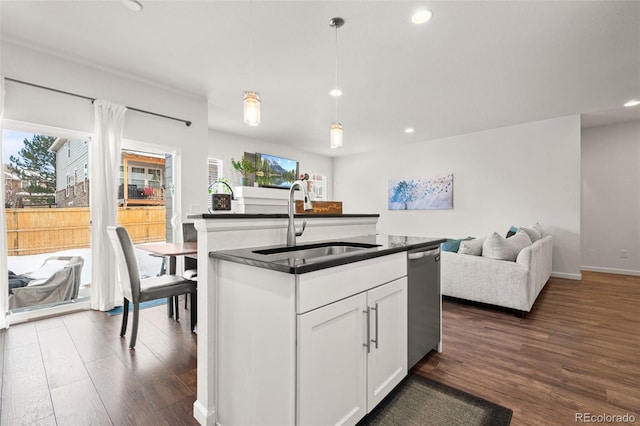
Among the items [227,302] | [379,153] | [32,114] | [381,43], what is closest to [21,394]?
[227,302]

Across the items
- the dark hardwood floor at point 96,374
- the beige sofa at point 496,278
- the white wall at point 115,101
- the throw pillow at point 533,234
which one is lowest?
the dark hardwood floor at point 96,374

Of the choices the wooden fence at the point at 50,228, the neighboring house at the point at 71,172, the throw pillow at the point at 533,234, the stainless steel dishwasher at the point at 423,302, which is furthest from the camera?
the throw pillow at the point at 533,234

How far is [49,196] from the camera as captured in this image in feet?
10.4

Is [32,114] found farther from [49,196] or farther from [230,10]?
[230,10]

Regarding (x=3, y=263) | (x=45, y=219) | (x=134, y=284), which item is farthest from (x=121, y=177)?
(x=134, y=284)

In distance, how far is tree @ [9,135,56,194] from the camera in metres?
2.99

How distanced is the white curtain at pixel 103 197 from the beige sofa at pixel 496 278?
3.95 m

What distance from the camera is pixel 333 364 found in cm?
128

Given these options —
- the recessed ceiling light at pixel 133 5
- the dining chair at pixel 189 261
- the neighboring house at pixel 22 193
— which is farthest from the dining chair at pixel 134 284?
the recessed ceiling light at pixel 133 5

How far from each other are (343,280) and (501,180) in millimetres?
5298

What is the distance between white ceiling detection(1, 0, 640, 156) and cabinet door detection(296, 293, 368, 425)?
88.2 inches

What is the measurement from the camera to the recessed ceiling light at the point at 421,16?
2289 mm

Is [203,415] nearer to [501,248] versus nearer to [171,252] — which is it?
[171,252]

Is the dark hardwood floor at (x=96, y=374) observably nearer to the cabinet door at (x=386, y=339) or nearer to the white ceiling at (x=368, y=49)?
the cabinet door at (x=386, y=339)
